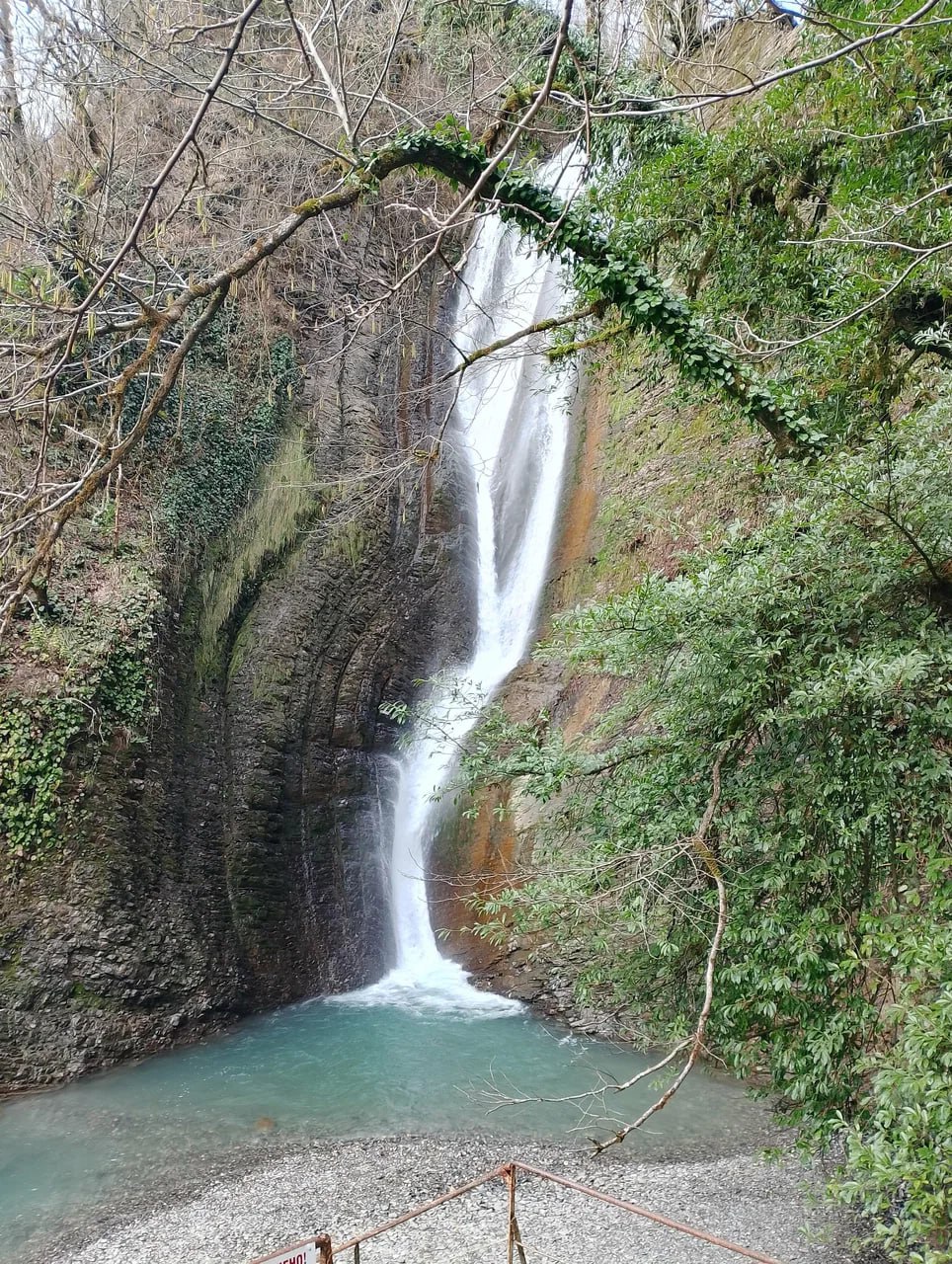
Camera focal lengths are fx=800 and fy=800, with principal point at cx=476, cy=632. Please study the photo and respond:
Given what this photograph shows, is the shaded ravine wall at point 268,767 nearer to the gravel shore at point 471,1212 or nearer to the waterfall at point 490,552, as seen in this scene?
the waterfall at point 490,552

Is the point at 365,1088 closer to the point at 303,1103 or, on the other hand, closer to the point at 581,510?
the point at 303,1103

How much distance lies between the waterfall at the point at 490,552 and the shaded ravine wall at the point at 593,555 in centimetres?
39

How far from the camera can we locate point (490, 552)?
14.6m

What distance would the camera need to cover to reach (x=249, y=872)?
397 inches

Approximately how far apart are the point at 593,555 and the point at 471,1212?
8.34 m

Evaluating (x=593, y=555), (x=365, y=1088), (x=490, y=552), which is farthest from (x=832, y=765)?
(x=490, y=552)

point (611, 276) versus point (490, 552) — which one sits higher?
point (490, 552)

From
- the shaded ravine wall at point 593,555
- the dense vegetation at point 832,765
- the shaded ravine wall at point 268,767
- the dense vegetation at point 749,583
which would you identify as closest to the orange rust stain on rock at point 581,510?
the shaded ravine wall at point 593,555

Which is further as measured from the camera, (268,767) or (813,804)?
(268,767)

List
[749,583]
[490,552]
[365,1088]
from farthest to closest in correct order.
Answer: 1. [490,552]
2. [365,1088]
3. [749,583]

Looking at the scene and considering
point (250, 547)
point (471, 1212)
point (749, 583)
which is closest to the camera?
point (749, 583)

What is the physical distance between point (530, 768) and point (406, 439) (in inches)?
425

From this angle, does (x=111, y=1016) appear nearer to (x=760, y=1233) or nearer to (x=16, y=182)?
(x=760, y=1233)

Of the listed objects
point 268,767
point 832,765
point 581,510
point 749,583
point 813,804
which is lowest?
point 813,804
